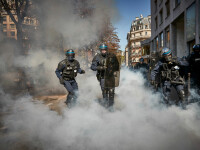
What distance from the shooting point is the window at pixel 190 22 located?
28.3 feet

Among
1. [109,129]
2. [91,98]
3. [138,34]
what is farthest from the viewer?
[138,34]

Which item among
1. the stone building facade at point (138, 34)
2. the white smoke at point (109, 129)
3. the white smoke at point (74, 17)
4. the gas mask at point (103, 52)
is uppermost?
the stone building facade at point (138, 34)

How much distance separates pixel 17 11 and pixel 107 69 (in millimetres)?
8606

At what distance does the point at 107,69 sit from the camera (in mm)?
4102

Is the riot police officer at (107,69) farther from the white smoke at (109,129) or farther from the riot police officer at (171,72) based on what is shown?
the riot police officer at (171,72)

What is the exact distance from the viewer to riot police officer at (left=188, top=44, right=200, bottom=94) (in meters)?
3.81

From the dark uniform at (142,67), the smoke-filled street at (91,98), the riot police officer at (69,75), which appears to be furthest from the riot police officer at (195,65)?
the dark uniform at (142,67)

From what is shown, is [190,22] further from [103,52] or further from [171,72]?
[103,52]

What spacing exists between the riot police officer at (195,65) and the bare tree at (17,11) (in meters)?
8.71

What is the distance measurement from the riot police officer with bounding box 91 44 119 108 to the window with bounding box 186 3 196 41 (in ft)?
21.1

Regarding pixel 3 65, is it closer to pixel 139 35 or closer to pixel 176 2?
pixel 176 2

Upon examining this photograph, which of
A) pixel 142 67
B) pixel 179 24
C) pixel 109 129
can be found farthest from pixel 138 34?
pixel 109 129

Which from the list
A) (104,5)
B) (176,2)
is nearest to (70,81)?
(104,5)

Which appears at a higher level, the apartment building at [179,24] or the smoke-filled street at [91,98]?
the apartment building at [179,24]
